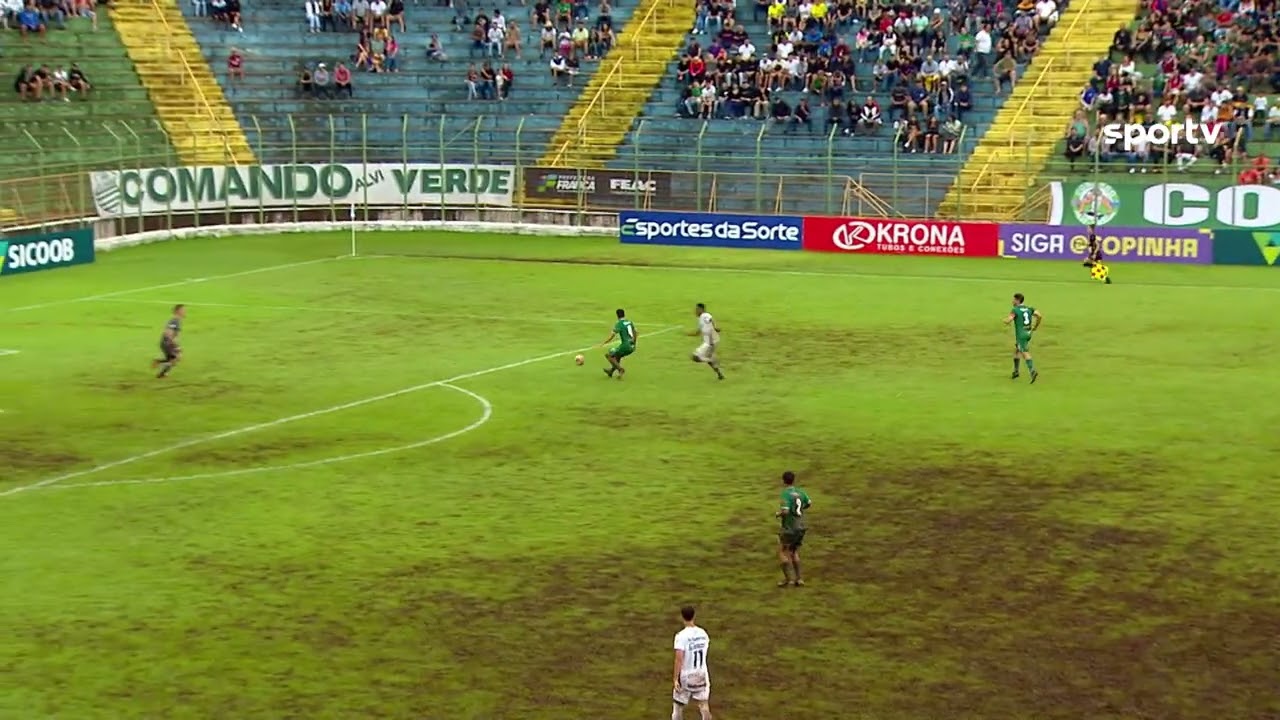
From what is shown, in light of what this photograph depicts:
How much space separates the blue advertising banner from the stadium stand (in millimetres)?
16524

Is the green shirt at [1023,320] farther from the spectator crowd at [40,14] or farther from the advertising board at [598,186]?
the spectator crowd at [40,14]

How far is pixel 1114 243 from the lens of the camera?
190 feet

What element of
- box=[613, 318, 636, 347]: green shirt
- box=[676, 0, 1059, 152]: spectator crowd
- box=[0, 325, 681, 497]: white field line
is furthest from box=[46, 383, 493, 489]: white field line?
box=[676, 0, 1059, 152]: spectator crowd

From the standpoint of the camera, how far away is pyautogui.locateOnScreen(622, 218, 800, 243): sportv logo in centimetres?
6256

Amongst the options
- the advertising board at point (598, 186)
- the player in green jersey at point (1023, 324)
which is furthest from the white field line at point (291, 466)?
the advertising board at point (598, 186)

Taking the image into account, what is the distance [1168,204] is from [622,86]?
23.2 metres

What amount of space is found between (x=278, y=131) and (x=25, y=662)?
53449mm

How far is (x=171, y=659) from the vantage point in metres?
19.5

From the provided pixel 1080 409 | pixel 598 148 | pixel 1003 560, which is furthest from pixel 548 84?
pixel 1003 560

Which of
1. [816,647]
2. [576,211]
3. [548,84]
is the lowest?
[816,647]

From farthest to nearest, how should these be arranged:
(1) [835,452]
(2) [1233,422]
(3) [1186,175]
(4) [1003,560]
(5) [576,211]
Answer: (5) [576,211], (3) [1186,175], (2) [1233,422], (1) [835,452], (4) [1003,560]

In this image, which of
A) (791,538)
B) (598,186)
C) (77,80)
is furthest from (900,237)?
(791,538)

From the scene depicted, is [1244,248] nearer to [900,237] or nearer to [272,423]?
[900,237]

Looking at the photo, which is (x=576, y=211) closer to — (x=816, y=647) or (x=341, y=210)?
(x=341, y=210)
